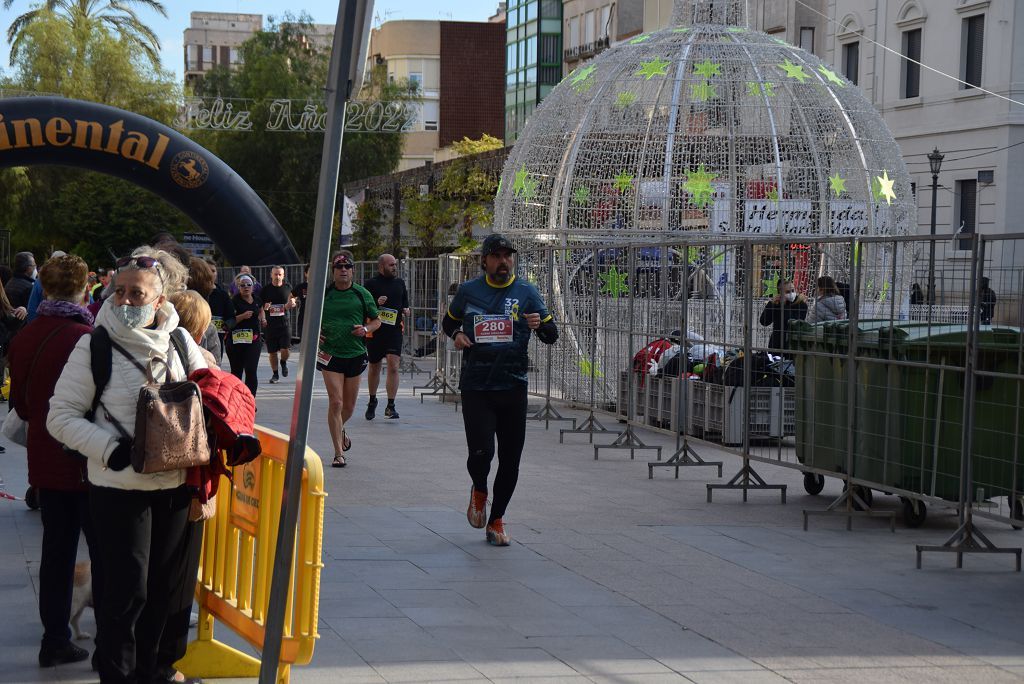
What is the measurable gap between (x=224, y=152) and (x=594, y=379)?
4880 cm

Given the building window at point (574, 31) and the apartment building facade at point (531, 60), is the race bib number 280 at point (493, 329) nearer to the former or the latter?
the apartment building facade at point (531, 60)

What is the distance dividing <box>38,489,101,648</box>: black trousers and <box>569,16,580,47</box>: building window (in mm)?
53801

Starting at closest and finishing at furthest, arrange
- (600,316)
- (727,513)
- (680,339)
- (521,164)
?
Answer: 1. (727,513)
2. (680,339)
3. (600,316)
4. (521,164)

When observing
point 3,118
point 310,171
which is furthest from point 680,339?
point 310,171

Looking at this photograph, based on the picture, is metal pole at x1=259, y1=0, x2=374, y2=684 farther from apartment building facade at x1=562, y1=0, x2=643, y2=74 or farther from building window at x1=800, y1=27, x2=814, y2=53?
apartment building facade at x1=562, y1=0, x2=643, y2=74

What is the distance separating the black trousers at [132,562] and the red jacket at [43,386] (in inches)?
31.7

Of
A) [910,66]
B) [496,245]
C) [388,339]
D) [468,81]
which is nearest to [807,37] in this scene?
[910,66]

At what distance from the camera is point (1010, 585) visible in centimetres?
809

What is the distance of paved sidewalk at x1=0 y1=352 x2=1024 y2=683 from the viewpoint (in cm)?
616

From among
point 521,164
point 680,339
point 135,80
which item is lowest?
point 680,339

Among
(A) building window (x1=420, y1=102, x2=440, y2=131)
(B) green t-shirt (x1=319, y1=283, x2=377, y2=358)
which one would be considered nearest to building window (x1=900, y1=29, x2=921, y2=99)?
(B) green t-shirt (x1=319, y1=283, x2=377, y2=358)

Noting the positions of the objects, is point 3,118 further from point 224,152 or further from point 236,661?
point 224,152

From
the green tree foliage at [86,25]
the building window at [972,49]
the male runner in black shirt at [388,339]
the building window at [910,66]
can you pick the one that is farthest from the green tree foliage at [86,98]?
the male runner in black shirt at [388,339]

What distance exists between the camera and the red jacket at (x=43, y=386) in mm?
5957
